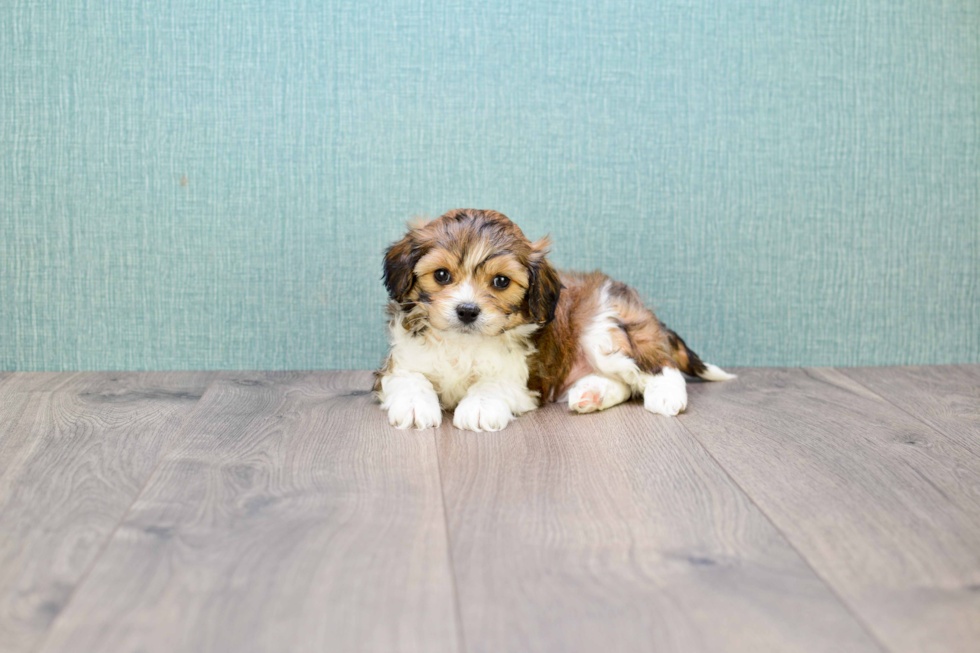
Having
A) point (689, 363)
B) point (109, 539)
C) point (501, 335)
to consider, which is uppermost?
point (501, 335)

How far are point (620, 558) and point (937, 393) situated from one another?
6.17ft

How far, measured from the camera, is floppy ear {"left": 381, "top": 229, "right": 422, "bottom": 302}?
2.49 m

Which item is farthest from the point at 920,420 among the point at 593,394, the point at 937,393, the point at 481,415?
the point at 481,415

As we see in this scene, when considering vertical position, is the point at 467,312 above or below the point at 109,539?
above

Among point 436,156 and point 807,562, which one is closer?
point 807,562

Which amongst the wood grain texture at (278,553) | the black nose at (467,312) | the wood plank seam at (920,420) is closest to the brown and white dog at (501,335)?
the black nose at (467,312)

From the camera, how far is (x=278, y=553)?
160 cm

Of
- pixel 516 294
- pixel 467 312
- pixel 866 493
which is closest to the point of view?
pixel 866 493

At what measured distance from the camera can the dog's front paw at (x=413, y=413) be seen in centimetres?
245

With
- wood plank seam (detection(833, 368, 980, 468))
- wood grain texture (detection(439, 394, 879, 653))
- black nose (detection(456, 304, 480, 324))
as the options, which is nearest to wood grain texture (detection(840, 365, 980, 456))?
wood plank seam (detection(833, 368, 980, 468))

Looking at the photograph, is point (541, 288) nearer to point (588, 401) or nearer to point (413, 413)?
point (588, 401)

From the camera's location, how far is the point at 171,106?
305 cm

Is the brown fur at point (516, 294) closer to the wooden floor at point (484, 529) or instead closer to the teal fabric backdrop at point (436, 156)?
the wooden floor at point (484, 529)

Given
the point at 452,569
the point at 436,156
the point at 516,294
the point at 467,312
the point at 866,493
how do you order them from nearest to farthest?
the point at 452,569, the point at 866,493, the point at 467,312, the point at 516,294, the point at 436,156
